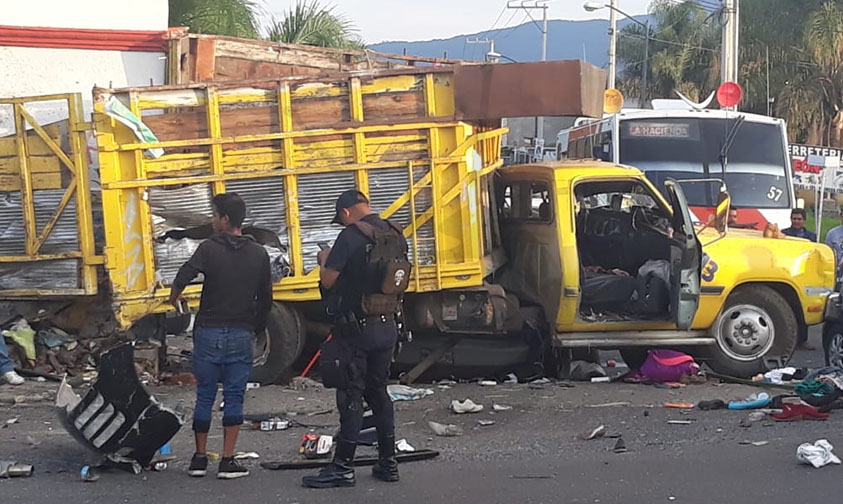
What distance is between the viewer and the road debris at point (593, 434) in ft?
25.3

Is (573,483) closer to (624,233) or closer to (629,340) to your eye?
(629,340)

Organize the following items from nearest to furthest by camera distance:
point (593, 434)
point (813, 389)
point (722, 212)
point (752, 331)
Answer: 1. point (593, 434)
2. point (813, 389)
3. point (722, 212)
4. point (752, 331)

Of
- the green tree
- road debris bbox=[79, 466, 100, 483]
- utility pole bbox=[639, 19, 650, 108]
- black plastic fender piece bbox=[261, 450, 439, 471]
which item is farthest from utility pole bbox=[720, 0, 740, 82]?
the green tree

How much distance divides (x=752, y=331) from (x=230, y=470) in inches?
209

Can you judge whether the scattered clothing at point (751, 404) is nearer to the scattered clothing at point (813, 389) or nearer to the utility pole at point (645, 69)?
the scattered clothing at point (813, 389)

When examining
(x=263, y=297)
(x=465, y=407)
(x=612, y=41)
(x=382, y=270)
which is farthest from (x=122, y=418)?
(x=612, y=41)

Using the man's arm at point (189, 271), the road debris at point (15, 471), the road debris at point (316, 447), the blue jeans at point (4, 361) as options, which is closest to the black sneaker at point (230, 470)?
the road debris at point (316, 447)

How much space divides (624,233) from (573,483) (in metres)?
4.59

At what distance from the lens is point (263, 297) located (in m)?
6.79

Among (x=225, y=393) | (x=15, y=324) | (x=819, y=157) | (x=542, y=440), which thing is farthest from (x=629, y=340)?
(x=819, y=157)

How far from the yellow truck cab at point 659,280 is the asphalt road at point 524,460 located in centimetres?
76

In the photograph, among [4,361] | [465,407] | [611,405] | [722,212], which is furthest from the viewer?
[722,212]

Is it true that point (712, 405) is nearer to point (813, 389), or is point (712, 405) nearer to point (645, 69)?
point (813, 389)

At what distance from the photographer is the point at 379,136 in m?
9.39
